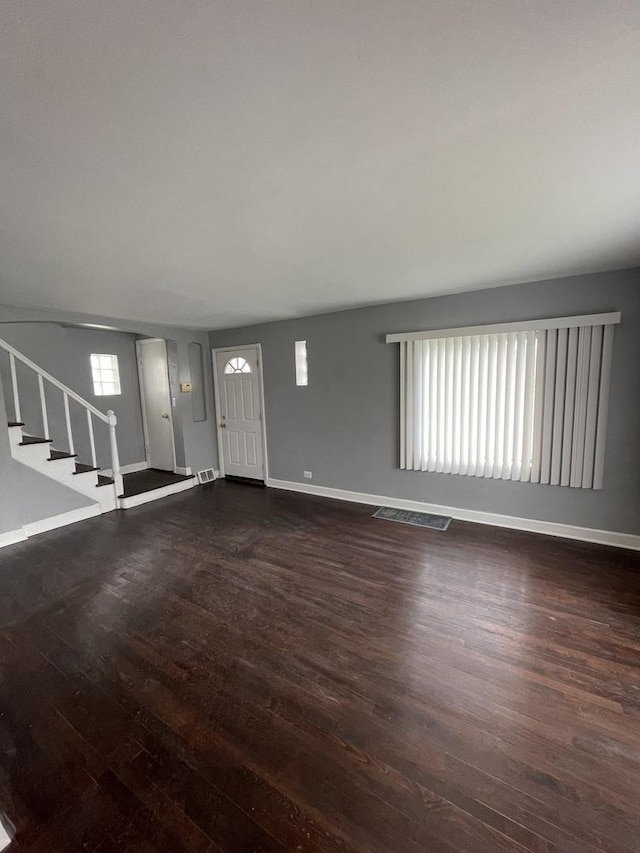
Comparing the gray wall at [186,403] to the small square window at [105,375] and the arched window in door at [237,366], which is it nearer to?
the arched window in door at [237,366]

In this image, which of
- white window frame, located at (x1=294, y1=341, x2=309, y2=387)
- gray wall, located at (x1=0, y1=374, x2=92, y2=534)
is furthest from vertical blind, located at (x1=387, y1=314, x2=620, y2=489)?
gray wall, located at (x1=0, y1=374, x2=92, y2=534)

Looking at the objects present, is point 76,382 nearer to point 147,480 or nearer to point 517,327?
point 147,480

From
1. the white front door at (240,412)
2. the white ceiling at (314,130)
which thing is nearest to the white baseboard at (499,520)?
the white front door at (240,412)

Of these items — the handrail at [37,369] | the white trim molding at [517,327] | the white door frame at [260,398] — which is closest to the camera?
the white trim molding at [517,327]

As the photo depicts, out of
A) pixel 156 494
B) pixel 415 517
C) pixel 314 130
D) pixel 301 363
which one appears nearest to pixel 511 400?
pixel 415 517

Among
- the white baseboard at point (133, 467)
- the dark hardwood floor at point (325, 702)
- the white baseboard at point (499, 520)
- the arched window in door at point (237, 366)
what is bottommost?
the dark hardwood floor at point (325, 702)

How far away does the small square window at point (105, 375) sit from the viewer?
5.52 meters

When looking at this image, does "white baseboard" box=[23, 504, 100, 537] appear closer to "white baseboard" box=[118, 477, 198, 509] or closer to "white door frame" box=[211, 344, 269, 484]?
"white baseboard" box=[118, 477, 198, 509]

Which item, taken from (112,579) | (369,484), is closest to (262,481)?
(369,484)

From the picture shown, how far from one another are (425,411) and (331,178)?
2851 millimetres

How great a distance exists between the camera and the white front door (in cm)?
542

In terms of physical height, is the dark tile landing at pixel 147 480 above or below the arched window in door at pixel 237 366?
below

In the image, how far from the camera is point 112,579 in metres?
2.88

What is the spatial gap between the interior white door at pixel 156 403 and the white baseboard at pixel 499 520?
2.61 m
